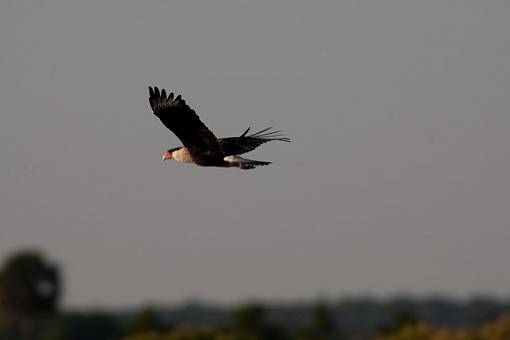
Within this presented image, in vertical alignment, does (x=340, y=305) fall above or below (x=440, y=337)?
above

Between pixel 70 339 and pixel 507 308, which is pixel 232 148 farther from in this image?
pixel 507 308

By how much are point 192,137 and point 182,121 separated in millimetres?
310

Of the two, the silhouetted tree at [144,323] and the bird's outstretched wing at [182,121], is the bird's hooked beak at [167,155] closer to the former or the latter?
the bird's outstretched wing at [182,121]

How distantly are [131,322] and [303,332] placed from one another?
977 cm

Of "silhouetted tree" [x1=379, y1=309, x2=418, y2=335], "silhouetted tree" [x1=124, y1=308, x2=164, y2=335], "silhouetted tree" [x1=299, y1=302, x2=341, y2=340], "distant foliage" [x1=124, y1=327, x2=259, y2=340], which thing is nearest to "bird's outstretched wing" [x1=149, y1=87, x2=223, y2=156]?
"distant foliage" [x1=124, y1=327, x2=259, y2=340]

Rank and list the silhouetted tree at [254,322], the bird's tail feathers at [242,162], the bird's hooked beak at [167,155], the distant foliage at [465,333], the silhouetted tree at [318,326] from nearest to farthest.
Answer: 1. the bird's tail feathers at [242,162]
2. the bird's hooked beak at [167,155]
3. the distant foliage at [465,333]
4. the silhouetted tree at [254,322]
5. the silhouetted tree at [318,326]

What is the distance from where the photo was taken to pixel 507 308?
157125mm

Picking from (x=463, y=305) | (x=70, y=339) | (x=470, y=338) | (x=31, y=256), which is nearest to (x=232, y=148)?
(x=470, y=338)

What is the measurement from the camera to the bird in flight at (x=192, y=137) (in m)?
17.2

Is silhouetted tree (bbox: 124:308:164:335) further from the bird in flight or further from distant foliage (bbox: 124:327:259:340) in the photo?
the bird in flight

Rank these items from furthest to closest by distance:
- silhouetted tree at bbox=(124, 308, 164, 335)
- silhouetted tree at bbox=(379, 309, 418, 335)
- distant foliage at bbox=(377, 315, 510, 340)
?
silhouetted tree at bbox=(379, 309, 418, 335), silhouetted tree at bbox=(124, 308, 164, 335), distant foliage at bbox=(377, 315, 510, 340)

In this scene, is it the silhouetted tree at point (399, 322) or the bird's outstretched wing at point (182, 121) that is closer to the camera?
the bird's outstretched wing at point (182, 121)

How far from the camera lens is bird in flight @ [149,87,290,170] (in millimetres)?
17156

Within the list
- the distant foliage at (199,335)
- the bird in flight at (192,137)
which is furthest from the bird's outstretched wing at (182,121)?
the distant foliage at (199,335)
